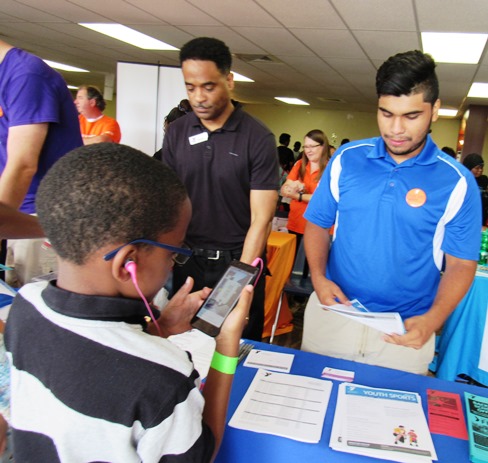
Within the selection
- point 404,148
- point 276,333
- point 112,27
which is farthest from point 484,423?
point 112,27

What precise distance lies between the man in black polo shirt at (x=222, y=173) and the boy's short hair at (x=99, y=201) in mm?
1134

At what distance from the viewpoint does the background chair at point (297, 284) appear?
11.2 feet

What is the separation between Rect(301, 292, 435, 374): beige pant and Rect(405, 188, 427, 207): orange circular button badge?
0.47 metres

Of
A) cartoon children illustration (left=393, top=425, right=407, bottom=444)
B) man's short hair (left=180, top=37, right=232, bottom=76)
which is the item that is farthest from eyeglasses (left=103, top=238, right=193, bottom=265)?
man's short hair (left=180, top=37, right=232, bottom=76)

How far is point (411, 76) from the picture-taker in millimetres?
1398

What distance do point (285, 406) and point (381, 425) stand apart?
23cm

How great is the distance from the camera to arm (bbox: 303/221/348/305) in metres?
1.58

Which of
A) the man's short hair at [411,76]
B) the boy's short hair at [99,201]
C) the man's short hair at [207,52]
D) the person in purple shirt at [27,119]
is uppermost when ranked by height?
the man's short hair at [207,52]

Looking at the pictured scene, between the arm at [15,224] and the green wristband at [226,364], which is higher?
the arm at [15,224]

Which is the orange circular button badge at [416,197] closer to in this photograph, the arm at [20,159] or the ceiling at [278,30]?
the arm at [20,159]

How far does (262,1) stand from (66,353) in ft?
13.7

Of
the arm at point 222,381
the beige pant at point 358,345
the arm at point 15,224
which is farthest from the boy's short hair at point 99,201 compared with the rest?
the beige pant at point 358,345

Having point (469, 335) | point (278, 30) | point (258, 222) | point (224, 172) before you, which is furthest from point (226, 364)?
point (278, 30)

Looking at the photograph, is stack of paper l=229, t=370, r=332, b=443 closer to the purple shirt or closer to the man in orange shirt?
the purple shirt
